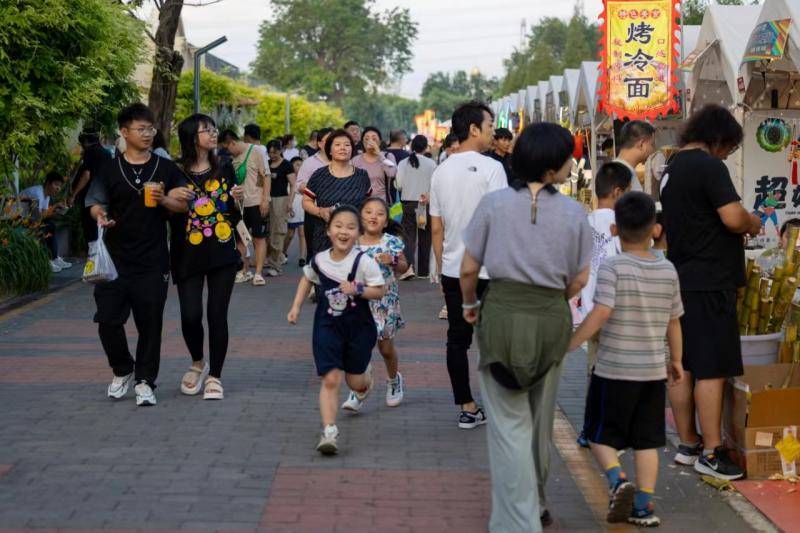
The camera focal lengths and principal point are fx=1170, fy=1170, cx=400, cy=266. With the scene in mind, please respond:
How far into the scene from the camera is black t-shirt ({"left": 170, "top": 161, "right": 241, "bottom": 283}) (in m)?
7.48

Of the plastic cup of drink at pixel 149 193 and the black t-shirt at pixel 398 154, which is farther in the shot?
the black t-shirt at pixel 398 154

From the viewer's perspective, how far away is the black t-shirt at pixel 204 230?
7477 mm

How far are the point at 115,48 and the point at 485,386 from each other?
9.29m

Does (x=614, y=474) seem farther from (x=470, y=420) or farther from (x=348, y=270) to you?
(x=348, y=270)

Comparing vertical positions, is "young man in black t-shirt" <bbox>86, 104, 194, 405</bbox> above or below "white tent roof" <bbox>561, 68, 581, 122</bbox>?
below

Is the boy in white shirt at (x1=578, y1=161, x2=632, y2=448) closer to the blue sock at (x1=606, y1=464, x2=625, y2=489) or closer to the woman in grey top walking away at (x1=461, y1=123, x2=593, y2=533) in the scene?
the blue sock at (x1=606, y1=464, x2=625, y2=489)

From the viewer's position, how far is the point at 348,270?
6.46 meters

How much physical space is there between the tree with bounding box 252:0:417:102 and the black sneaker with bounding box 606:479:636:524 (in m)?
84.4

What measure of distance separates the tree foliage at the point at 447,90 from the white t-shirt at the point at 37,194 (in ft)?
361

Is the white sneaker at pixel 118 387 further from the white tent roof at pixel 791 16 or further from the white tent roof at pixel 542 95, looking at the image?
the white tent roof at pixel 542 95

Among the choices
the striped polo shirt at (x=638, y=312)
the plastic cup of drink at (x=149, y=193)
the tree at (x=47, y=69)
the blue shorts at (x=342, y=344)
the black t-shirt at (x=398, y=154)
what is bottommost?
the blue shorts at (x=342, y=344)

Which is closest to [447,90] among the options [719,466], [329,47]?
[329,47]

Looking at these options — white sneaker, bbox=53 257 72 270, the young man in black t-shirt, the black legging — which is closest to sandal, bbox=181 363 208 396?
the black legging

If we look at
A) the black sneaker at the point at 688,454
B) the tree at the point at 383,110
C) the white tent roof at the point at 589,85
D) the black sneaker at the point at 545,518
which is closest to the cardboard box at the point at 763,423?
the black sneaker at the point at 688,454
